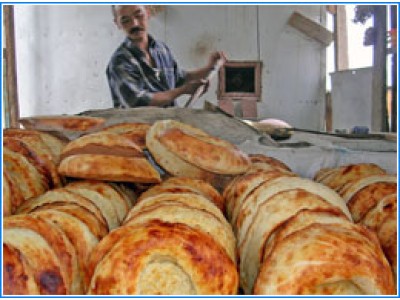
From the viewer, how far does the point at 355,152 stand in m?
3.16

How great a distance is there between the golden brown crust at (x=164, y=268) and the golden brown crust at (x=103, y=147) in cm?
95

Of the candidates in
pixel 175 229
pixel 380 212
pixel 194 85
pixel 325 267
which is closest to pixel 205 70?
pixel 194 85

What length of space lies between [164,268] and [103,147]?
105cm

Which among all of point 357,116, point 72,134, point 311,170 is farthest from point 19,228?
point 357,116

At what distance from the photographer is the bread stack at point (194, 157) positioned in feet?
7.84

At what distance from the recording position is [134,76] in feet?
19.7

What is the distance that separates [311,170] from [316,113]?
5827 mm

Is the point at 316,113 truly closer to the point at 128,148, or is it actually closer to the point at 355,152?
the point at 355,152

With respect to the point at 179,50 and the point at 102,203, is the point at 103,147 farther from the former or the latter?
the point at 179,50

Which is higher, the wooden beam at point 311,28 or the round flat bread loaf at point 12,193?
the wooden beam at point 311,28

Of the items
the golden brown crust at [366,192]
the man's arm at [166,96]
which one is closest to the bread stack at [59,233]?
the golden brown crust at [366,192]

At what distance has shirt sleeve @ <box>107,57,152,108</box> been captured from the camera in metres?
5.85

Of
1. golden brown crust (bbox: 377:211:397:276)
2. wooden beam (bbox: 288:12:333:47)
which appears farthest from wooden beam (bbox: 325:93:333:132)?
golden brown crust (bbox: 377:211:397:276)

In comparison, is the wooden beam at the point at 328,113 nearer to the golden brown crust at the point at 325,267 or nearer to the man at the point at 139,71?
the man at the point at 139,71
